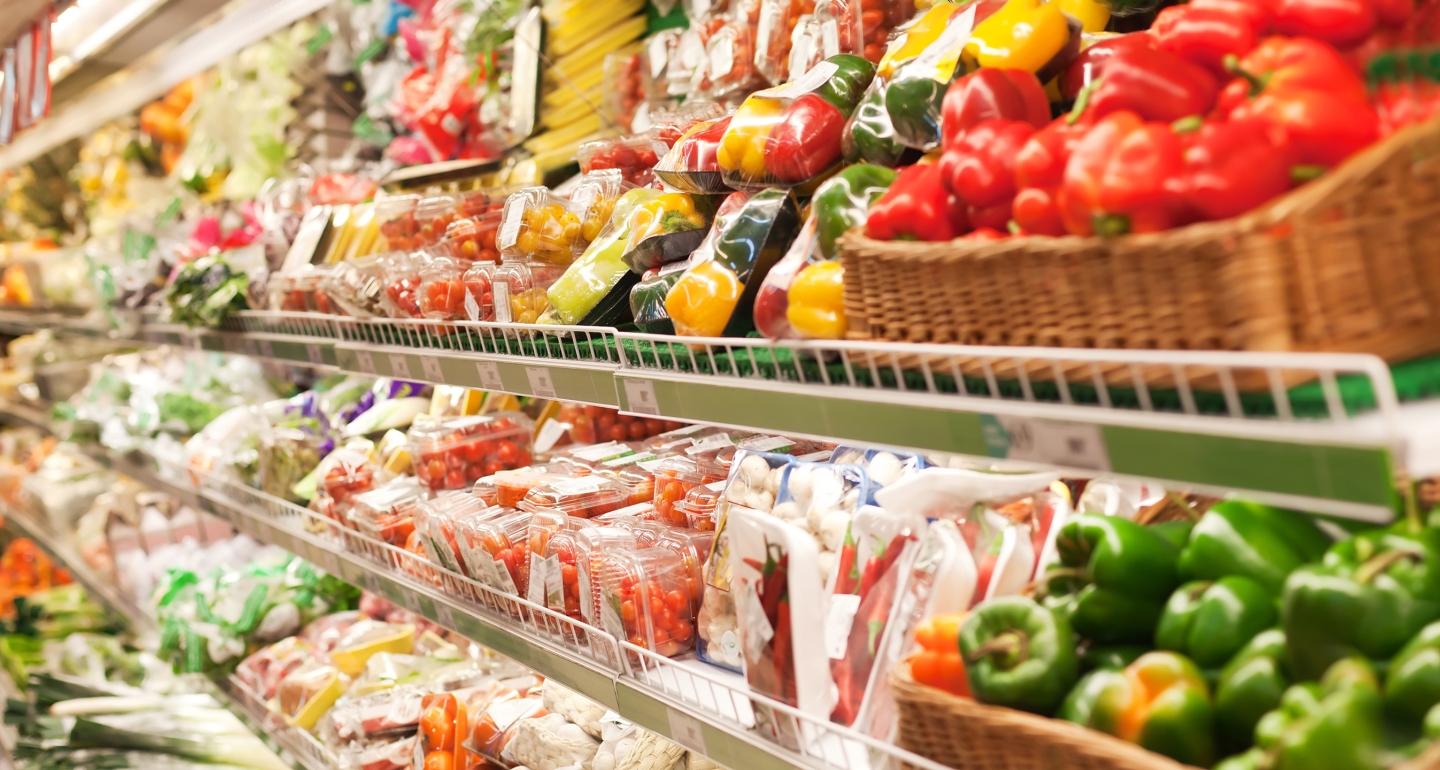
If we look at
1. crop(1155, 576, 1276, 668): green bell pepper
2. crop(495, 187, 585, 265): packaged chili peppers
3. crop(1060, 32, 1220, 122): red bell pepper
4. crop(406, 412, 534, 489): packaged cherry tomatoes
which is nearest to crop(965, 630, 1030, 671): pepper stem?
crop(1155, 576, 1276, 668): green bell pepper

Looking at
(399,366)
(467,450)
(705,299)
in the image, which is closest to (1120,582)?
(705,299)

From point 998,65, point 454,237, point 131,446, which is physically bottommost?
point 131,446

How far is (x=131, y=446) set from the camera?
12.4ft

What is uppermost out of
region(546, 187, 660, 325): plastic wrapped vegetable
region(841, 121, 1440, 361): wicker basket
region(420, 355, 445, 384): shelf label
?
region(841, 121, 1440, 361): wicker basket

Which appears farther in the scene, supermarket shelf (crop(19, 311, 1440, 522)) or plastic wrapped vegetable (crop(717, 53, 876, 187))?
plastic wrapped vegetable (crop(717, 53, 876, 187))

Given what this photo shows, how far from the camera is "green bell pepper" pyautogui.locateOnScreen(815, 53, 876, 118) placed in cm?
147

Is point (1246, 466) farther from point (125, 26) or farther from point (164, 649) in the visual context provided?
point (125, 26)

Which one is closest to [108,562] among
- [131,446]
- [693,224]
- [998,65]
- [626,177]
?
[131,446]

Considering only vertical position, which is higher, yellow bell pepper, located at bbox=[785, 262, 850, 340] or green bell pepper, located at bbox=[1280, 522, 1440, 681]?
yellow bell pepper, located at bbox=[785, 262, 850, 340]

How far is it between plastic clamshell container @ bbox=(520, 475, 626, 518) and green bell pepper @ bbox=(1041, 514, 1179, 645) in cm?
105

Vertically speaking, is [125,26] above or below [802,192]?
above

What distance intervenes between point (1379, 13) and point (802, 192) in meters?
0.74

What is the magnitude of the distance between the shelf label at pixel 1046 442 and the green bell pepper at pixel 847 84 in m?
0.68

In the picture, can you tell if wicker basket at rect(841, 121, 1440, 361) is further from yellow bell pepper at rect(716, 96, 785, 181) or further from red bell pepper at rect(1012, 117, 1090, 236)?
yellow bell pepper at rect(716, 96, 785, 181)
